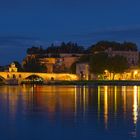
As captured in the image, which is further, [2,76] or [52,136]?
[2,76]

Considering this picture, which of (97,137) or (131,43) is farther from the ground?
(131,43)

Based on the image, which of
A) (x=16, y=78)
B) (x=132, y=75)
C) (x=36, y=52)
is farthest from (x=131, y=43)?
(x=36, y=52)

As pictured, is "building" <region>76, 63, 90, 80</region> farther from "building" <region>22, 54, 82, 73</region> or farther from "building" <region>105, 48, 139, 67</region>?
"building" <region>22, 54, 82, 73</region>

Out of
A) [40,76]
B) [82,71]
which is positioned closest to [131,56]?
[82,71]

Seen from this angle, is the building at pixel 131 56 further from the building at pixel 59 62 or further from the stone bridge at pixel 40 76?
the building at pixel 59 62

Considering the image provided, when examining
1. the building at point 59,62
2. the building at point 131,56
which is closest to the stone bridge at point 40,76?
the building at point 131,56

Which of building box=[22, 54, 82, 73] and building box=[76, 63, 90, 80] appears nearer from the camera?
building box=[76, 63, 90, 80]

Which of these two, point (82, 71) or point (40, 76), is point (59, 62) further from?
point (82, 71)

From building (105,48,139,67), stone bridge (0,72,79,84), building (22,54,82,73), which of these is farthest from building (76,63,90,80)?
building (22,54,82,73)

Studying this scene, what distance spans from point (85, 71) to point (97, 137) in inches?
4245

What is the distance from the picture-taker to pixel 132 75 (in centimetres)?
12050

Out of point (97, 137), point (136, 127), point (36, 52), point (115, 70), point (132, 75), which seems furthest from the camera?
point (36, 52)

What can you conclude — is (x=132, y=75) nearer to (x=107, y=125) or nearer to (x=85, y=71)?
(x=85, y=71)

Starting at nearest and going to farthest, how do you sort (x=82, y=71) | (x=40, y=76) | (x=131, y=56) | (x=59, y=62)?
(x=82, y=71) → (x=131, y=56) → (x=40, y=76) → (x=59, y=62)
